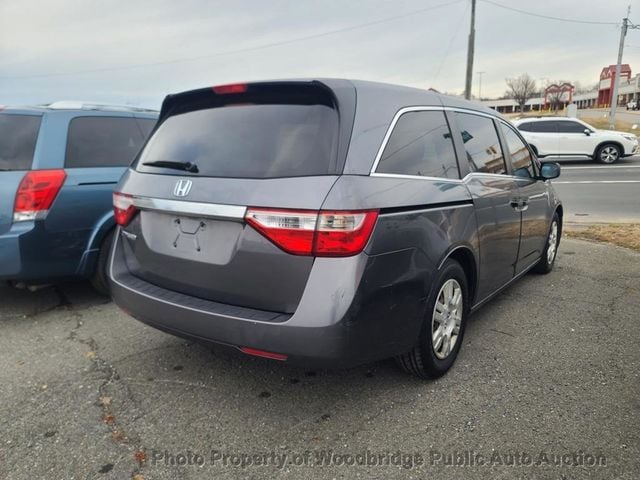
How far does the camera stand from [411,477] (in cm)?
226

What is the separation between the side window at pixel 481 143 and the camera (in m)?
3.51

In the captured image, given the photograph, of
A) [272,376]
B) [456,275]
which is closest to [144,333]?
[272,376]

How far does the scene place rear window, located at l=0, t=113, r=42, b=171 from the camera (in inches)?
157

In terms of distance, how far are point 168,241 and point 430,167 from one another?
1.53m

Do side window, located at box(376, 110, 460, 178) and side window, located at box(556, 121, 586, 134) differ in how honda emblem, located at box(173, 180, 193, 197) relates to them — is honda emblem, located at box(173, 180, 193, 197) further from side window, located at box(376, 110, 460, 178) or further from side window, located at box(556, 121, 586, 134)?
side window, located at box(556, 121, 586, 134)

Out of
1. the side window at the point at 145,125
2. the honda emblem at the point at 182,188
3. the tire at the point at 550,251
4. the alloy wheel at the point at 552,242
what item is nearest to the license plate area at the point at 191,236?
the honda emblem at the point at 182,188

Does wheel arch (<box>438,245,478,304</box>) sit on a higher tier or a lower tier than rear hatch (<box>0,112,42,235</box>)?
lower

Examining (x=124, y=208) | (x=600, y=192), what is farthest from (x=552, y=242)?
(x=600, y=192)

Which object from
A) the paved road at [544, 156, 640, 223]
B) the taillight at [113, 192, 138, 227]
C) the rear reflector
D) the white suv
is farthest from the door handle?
the white suv

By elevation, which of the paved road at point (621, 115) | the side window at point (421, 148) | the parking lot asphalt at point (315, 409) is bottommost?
the parking lot asphalt at point (315, 409)

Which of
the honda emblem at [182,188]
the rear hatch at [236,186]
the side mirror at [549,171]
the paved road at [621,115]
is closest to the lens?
the rear hatch at [236,186]

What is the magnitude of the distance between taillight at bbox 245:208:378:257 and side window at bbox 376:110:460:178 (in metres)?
0.37

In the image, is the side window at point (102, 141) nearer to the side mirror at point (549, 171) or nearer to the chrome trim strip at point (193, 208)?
the chrome trim strip at point (193, 208)

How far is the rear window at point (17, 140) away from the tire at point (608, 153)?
19.6 m
